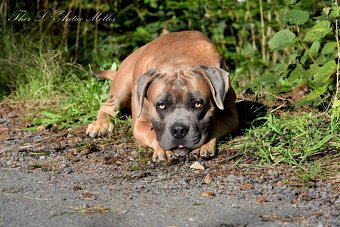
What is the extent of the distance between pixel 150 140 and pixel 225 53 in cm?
472

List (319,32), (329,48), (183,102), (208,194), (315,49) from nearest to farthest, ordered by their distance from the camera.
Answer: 1. (208,194)
2. (183,102)
3. (319,32)
4. (329,48)
5. (315,49)

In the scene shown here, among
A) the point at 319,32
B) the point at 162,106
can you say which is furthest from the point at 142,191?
the point at 319,32

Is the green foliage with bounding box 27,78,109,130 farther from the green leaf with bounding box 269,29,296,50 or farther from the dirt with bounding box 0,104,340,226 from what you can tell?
the green leaf with bounding box 269,29,296,50

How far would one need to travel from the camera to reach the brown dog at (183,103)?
626 centimetres

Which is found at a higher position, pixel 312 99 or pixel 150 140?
pixel 312 99

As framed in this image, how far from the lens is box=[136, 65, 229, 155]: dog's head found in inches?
246

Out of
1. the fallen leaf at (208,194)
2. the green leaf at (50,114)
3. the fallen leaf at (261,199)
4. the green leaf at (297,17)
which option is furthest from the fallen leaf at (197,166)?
the green leaf at (50,114)

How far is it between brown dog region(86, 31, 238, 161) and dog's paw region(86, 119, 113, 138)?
1.51 ft

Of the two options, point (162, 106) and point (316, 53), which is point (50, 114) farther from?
point (316, 53)

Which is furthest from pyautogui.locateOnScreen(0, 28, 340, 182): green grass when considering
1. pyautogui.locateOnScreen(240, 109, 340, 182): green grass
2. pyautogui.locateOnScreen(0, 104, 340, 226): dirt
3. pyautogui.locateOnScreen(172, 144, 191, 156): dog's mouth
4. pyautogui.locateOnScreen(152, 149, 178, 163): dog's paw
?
pyautogui.locateOnScreen(152, 149, 178, 163): dog's paw

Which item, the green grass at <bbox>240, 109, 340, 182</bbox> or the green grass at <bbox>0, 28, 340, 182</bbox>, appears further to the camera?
the green grass at <bbox>0, 28, 340, 182</bbox>

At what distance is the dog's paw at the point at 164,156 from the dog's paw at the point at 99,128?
1.17m

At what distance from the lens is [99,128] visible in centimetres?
741

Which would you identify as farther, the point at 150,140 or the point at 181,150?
the point at 150,140
